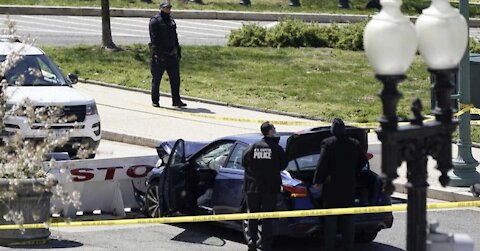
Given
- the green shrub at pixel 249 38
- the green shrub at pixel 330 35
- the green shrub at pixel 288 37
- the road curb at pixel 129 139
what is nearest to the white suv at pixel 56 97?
the road curb at pixel 129 139

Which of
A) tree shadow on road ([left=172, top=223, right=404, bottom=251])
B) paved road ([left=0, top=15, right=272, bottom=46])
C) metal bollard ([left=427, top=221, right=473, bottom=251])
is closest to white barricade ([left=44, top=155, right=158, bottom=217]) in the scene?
tree shadow on road ([left=172, top=223, right=404, bottom=251])

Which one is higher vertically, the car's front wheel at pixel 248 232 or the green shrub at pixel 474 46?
the green shrub at pixel 474 46

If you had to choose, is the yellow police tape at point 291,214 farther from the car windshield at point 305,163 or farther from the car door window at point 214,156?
the car door window at point 214,156

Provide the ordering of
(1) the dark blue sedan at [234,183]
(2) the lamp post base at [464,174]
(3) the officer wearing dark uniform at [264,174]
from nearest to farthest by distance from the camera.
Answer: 1. (3) the officer wearing dark uniform at [264,174]
2. (1) the dark blue sedan at [234,183]
3. (2) the lamp post base at [464,174]

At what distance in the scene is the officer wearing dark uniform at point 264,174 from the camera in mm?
14398

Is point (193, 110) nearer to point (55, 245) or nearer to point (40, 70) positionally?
point (40, 70)

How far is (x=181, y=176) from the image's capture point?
16.2m

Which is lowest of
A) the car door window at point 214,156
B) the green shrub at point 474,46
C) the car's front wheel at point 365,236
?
the car's front wheel at point 365,236

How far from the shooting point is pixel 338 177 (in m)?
14.3

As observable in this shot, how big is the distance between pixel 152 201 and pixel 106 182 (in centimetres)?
86

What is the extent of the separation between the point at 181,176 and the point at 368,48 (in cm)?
845

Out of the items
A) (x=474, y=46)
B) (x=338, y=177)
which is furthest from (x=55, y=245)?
(x=474, y=46)

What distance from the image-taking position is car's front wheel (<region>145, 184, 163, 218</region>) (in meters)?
16.8

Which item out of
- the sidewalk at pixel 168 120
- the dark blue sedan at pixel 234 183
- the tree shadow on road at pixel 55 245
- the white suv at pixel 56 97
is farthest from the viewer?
the sidewalk at pixel 168 120
